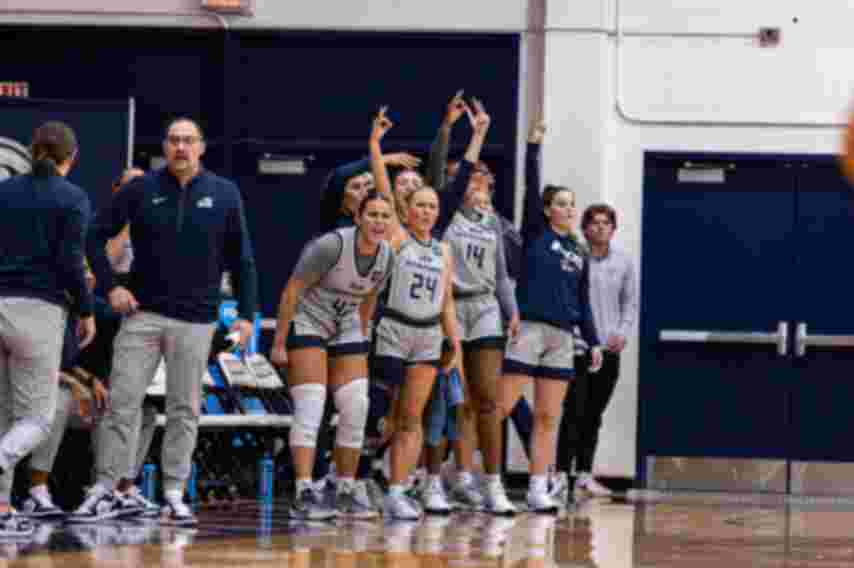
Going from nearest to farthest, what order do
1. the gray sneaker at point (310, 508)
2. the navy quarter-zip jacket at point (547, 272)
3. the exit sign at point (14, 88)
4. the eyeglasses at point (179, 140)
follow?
the eyeglasses at point (179, 140)
the gray sneaker at point (310, 508)
the navy quarter-zip jacket at point (547, 272)
the exit sign at point (14, 88)

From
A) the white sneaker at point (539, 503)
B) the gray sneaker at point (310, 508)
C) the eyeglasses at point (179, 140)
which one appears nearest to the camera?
the eyeglasses at point (179, 140)

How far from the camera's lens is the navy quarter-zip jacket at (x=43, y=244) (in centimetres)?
1050

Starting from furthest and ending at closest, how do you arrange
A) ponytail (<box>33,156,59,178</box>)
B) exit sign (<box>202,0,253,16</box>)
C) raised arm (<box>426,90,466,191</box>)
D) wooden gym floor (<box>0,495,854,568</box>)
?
exit sign (<box>202,0,253,16</box>), raised arm (<box>426,90,466,191</box>), ponytail (<box>33,156,59,178</box>), wooden gym floor (<box>0,495,854,568</box>)

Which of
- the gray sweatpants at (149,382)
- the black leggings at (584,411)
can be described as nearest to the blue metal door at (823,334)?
the black leggings at (584,411)

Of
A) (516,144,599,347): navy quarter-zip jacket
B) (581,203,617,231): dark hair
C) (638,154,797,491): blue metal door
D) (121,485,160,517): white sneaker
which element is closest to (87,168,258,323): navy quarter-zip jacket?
(121,485,160,517): white sneaker

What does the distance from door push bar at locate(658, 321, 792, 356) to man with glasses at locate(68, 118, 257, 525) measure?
6.48 metres

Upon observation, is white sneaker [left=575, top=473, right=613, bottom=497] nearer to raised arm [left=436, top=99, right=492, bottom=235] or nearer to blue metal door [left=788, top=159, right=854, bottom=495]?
blue metal door [left=788, top=159, right=854, bottom=495]

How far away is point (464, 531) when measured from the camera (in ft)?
37.2

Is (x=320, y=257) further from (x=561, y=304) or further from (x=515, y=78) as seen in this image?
(x=515, y=78)

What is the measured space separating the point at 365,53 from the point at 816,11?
3.53m

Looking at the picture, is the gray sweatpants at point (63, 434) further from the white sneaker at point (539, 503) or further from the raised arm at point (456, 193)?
the white sneaker at point (539, 503)

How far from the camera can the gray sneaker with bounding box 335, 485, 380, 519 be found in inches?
472

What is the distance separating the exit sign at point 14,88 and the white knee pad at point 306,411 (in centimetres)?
628

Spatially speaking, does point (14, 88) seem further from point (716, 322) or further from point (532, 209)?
point (716, 322)
